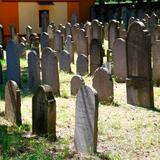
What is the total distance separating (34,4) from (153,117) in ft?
58.0

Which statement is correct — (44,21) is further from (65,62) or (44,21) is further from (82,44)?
(65,62)

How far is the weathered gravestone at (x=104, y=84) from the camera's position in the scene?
941cm

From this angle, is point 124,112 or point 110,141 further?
point 124,112

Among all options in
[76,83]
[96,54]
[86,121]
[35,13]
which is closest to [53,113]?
[86,121]

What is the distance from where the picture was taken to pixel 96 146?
6547 millimetres

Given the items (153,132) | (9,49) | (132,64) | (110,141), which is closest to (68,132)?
(110,141)

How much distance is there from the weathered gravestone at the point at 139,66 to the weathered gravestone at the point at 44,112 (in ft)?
7.93

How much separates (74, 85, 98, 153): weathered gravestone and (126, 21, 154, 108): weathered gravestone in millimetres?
2616

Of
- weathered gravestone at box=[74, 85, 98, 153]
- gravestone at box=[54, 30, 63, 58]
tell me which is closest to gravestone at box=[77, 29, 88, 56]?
gravestone at box=[54, 30, 63, 58]

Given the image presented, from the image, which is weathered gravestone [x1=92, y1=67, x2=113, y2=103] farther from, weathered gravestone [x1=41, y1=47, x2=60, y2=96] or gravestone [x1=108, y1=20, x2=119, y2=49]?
gravestone [x1=108, y1=20, x2=119, y2=49]

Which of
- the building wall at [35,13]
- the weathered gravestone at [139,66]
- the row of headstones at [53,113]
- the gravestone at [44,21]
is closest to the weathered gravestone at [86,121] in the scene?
the row of headstones at [53,113]

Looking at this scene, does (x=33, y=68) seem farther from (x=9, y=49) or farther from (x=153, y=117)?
(x=153, y=117)

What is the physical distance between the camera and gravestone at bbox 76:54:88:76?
12.7 meters

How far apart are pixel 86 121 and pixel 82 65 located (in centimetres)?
628
